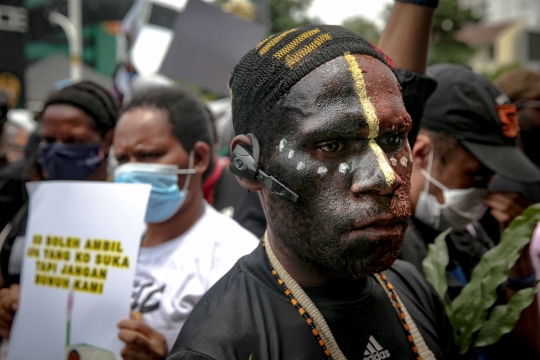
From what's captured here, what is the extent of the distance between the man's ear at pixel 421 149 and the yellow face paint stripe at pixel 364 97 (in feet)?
4.32

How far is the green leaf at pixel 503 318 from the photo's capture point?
7.36 ft

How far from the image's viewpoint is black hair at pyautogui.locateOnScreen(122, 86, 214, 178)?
3166mm

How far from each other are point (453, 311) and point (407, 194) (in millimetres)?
794

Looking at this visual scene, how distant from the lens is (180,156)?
3.11 metres

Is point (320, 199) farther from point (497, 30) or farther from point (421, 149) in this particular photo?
point (497, 30)

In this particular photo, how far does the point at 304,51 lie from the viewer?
1.75 metres

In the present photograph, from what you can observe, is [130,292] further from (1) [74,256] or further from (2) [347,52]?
(2) [347,52]

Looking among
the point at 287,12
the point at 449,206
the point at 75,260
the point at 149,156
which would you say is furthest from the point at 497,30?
the point at 75,260

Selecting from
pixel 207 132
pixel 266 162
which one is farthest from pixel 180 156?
pixel 266 162

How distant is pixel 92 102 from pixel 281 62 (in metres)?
2.52

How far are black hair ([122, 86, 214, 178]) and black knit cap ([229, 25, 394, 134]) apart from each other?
1.31 metres

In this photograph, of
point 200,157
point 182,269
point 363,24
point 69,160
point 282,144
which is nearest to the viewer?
point 282,144

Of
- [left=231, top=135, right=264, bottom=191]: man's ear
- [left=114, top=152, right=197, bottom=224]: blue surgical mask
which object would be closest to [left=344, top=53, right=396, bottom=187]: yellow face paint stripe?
[left=231, top=135, right=264, bottom=191]: man's ear

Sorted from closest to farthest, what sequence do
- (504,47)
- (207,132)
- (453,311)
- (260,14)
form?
(453,311) → (207,132) → (260,14) → (504,47)
